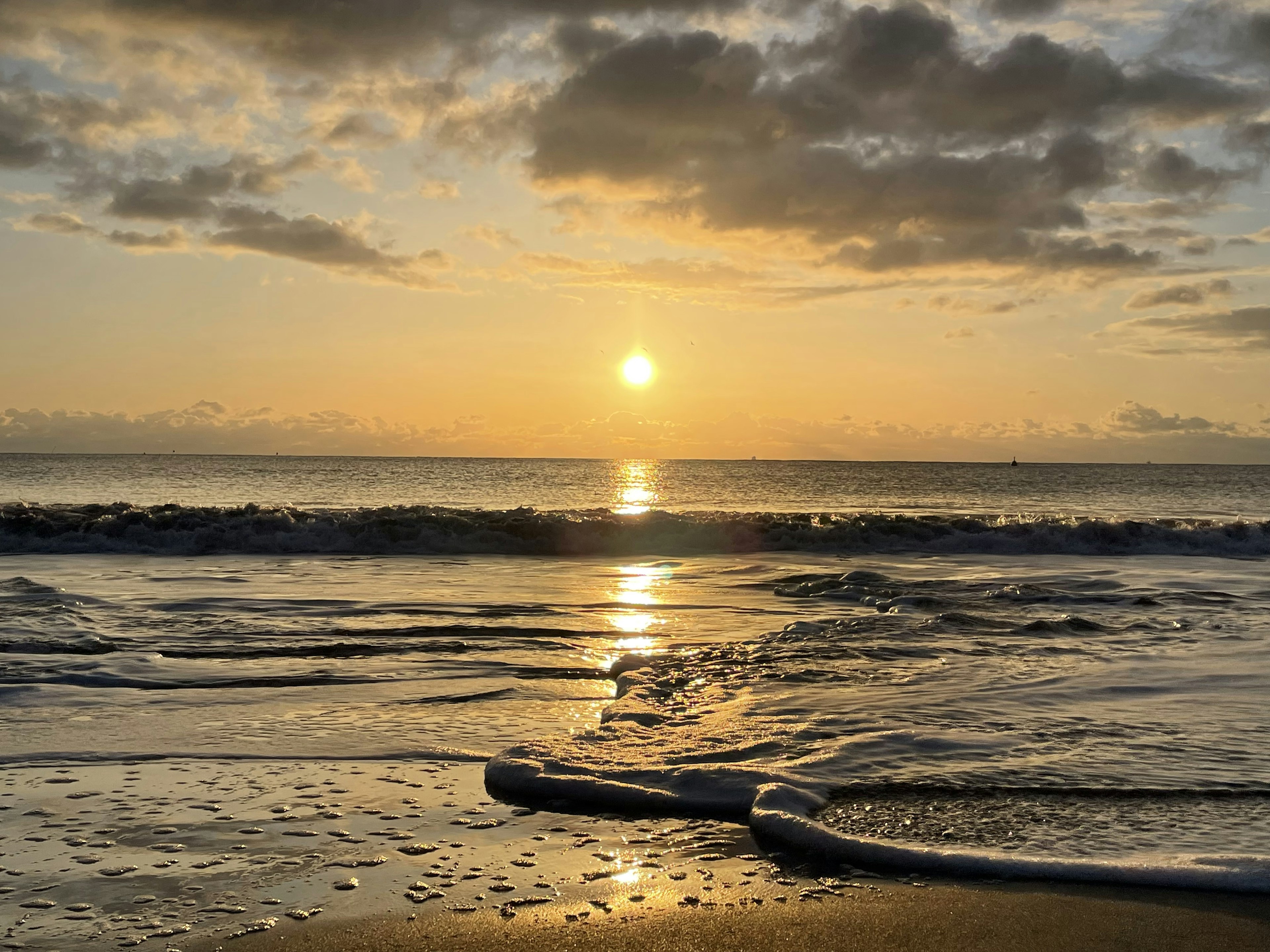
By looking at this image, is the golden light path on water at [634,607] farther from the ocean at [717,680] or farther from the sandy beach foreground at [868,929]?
the sandy beach foreground at [868,929]

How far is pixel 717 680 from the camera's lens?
7.95m

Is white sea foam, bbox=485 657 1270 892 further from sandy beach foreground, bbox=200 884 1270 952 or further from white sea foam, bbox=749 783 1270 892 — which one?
sandy beach foreground, bbox=200 884 1270 952

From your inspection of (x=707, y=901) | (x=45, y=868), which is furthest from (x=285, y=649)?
(x=707, y=901)

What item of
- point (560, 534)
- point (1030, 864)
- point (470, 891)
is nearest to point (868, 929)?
point (1030, 864)

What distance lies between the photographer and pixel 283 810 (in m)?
4.78

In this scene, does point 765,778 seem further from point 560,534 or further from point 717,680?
point 560,534

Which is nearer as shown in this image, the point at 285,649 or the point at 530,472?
the point at 285,649

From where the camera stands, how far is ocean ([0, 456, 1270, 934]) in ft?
16.1

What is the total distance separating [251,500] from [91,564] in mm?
25793

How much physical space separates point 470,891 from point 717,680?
4224mm

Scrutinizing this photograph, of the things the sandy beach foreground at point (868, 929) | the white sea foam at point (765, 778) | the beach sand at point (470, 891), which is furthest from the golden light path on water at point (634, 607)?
the sandy beach foreground at point (868, 929)

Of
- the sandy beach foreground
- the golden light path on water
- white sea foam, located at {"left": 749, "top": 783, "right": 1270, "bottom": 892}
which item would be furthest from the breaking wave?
the sandy beach foreground

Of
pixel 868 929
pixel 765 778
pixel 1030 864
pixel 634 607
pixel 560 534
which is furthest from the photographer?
pixel 560 534

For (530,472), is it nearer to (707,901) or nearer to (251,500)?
(251,500)
